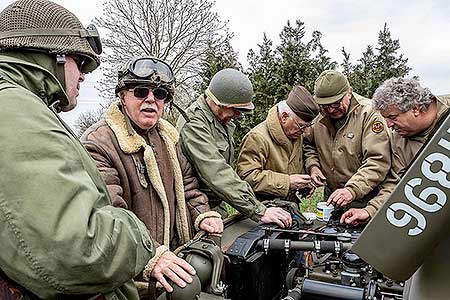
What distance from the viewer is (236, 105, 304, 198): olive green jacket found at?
159 inches

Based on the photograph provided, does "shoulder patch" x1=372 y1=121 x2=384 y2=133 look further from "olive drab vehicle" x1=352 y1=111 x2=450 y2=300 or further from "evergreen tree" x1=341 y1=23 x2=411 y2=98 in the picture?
"evergreen tree" x1=341 y1=23 x2=411 y2=98

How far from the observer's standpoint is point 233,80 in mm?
3822

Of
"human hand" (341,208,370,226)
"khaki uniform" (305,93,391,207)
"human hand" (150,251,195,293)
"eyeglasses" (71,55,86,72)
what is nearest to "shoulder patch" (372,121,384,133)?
"khaki uniform" (305,93,391,207)

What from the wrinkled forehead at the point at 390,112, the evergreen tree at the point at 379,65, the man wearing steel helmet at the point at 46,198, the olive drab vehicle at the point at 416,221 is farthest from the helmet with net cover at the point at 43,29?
the evergreen tree at the point at 379,65

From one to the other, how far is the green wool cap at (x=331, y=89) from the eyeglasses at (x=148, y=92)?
1.66 m

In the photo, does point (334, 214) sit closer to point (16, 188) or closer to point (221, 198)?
point (221, 198)

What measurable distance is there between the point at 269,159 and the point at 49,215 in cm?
289

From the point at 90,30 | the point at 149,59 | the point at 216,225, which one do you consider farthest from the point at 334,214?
the point at 90,30

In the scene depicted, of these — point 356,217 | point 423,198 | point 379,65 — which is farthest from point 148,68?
point 379,65

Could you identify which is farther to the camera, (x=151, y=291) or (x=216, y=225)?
(x=216, y=225)

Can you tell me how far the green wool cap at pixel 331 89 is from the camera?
413 cm

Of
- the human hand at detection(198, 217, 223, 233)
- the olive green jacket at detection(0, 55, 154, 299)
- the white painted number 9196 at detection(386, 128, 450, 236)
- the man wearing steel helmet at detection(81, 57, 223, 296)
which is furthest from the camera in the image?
the human hand at detection(198, 217, 223, 233)

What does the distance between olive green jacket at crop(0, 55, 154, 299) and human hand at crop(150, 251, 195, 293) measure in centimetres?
61

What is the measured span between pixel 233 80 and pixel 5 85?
7.90 feet
